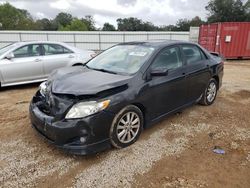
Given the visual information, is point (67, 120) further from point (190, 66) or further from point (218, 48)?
point (218, 48)

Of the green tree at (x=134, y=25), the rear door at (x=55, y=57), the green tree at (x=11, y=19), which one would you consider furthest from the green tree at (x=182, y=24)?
the rear door at (x=55, y=57)

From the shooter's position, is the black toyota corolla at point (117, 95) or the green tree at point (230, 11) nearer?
the black toyota corolla at point (117, 95)

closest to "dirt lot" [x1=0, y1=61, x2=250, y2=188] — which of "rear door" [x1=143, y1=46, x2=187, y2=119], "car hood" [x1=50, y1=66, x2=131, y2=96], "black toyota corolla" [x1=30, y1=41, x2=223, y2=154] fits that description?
"black toyota corolla" [x1=30, y1=41, x2=223, y2=154]

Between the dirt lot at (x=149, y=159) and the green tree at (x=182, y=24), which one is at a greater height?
the green tree at (x=182, y=24)

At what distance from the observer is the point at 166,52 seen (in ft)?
12.1

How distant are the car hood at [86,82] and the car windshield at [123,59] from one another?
23 cm

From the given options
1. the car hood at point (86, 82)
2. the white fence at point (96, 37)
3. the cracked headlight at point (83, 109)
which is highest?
the white fence at point (96, 37)

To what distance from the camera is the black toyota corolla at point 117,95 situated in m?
2.69

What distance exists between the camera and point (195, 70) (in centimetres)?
418

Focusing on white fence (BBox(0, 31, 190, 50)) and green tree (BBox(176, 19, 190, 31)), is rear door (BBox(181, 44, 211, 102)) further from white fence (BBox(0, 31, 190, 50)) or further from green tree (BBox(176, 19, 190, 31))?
green tree (BBox(176, 19, 190, 31))

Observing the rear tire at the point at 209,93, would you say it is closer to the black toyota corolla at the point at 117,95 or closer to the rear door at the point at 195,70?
the rear door at the point at 195,70

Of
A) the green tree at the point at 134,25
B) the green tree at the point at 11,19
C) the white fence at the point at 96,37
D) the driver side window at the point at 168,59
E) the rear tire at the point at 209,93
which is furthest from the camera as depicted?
the green tree at the point at 134,25

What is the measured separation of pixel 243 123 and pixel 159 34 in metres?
16.3

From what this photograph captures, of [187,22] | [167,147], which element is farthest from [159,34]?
→ [187,22]
